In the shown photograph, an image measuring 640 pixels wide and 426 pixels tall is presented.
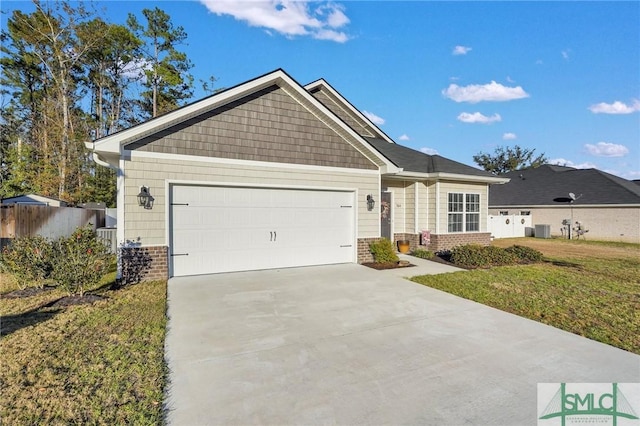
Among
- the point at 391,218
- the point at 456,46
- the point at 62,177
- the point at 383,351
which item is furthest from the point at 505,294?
the point at 62,177

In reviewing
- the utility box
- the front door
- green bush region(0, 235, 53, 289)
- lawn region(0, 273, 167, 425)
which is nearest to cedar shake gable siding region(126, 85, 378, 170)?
green bush region(0, 235, 53, 289)

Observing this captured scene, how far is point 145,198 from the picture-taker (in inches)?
274

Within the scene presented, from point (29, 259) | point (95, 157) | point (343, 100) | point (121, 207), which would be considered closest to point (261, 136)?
point (121, 207)

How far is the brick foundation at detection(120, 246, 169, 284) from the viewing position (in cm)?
685

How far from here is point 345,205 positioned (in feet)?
30.7

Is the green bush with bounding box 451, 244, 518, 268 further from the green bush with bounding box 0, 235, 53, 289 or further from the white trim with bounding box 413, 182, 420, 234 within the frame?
the green bush with bounding box 0, 235, 53, 289

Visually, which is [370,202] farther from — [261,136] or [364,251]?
[261,136]

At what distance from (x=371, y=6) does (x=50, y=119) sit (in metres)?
19.9

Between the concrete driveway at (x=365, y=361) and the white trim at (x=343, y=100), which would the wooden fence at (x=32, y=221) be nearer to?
the concrete driveway at (x=365, y=361)

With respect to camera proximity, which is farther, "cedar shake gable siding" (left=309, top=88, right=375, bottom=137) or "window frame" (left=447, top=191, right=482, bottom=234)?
"cedar shake gable siding" (left=309, top=88, right=375, bottom=137)

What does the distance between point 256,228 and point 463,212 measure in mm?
8335

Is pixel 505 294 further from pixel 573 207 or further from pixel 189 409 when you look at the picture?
pixel 573 207

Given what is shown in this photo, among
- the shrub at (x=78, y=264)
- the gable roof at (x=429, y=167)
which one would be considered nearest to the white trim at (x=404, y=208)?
the gable roof at (x=429, y=167)

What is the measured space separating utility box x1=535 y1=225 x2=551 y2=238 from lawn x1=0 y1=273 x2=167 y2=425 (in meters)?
21.4
